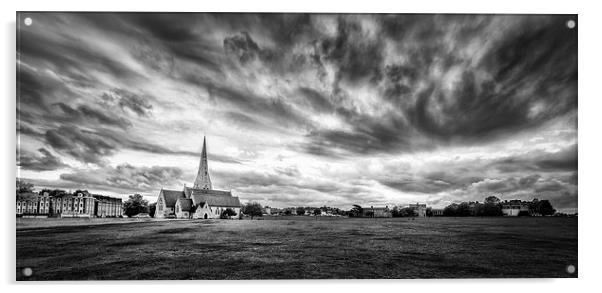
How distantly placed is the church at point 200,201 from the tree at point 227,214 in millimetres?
40

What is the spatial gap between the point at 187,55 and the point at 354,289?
4511mm

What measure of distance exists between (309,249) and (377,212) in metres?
1.41

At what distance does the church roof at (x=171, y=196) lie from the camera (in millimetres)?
5949

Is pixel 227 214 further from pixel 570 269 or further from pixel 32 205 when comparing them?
pixel 570 269

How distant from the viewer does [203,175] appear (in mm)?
5848

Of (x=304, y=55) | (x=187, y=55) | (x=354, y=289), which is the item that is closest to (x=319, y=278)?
(x=354, y=289)

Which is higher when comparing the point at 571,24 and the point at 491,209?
the point at 571,24

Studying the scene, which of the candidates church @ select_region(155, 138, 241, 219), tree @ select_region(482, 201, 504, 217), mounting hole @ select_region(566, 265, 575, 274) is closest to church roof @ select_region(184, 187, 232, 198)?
church @ select_region(155, 138, 241, 219)

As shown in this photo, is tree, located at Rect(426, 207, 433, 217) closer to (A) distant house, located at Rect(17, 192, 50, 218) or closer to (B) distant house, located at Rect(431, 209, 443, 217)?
(B) distant house, located at Rect(431, 209, 443, 217)

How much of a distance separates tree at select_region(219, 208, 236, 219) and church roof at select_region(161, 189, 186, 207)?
31.7 inches

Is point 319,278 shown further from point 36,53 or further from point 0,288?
point 36,53

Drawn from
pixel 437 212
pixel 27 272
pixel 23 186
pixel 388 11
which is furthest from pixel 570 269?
pixel 23 186

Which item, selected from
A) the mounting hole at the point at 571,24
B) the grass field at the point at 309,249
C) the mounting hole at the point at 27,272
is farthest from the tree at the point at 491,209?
the mounting hole at the point at 27,272

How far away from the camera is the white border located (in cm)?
516
